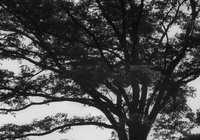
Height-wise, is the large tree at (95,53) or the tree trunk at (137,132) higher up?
the large tree at (95,53)

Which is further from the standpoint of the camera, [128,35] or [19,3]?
[128,35]

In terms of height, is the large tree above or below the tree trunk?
above

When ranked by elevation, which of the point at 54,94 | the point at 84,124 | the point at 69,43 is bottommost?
the point at 84,124

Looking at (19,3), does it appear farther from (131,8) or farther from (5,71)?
(131,8)

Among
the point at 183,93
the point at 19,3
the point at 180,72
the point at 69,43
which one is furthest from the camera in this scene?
the point at 183,93

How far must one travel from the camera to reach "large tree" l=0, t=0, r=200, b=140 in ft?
49.5

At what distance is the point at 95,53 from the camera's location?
17.8 meters

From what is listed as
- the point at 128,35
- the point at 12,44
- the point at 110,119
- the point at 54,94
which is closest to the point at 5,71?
the point at 12,44

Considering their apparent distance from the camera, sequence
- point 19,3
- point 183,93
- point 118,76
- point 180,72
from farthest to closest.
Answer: point 183,93 < point 180,72 < point 19,3 < point 118,76

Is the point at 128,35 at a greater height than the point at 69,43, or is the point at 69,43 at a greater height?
the point at 128,35

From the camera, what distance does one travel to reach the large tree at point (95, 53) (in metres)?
15.1

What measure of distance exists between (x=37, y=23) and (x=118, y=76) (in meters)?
5.31

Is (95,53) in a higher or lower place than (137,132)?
higher

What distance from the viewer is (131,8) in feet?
49.9
